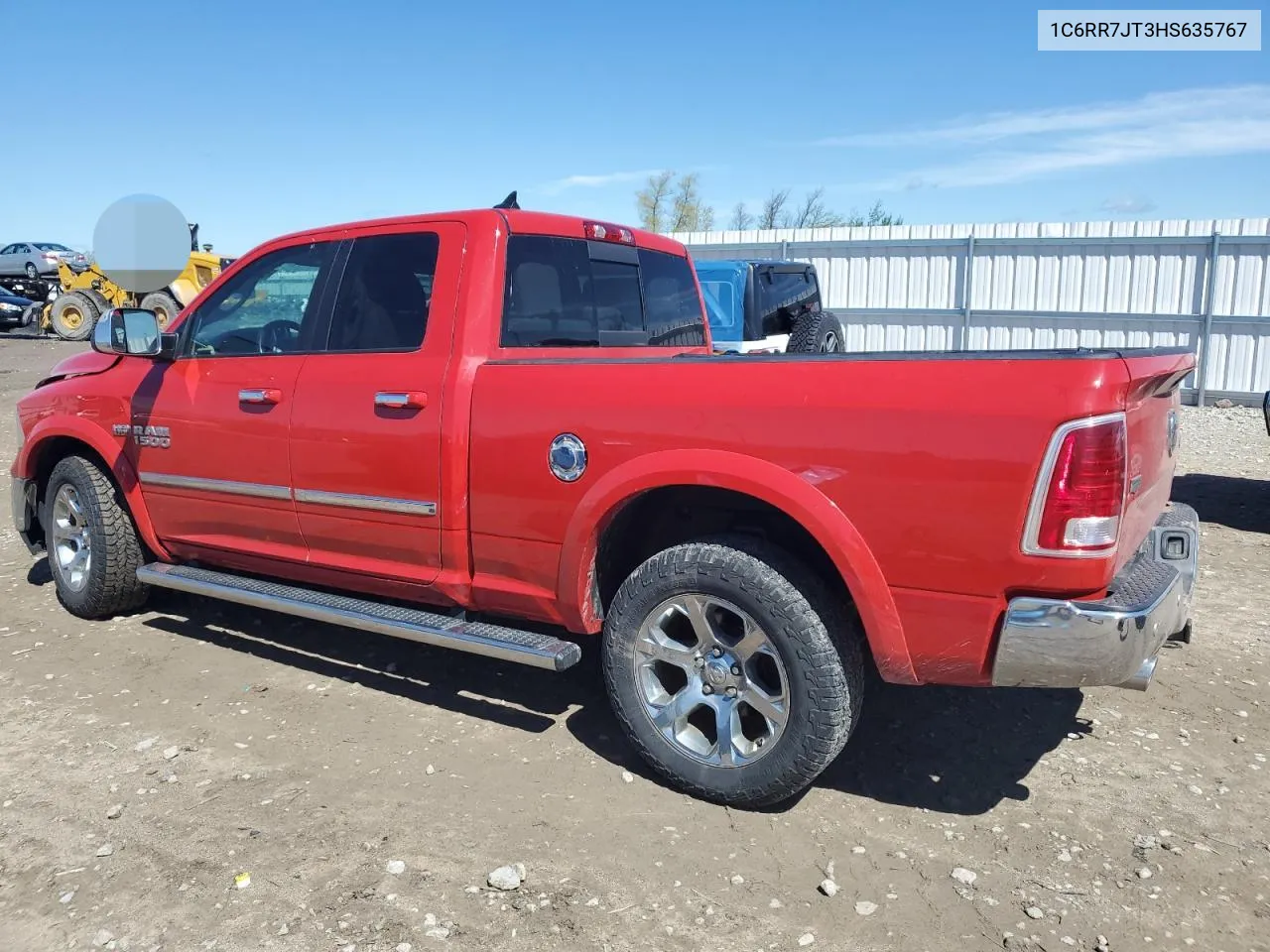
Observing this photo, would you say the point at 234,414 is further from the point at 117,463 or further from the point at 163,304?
the point at 163,304

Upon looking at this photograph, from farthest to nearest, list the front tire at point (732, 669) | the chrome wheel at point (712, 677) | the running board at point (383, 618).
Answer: the running board at point (383, 618), the chrome wheel at point (712, 677), the front tire at point (732, 669)

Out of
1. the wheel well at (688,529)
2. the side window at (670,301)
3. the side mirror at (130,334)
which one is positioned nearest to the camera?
the wheel well at (688,529)

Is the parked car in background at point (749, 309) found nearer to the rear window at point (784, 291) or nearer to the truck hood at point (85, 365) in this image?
the rear window at point (784, 291)

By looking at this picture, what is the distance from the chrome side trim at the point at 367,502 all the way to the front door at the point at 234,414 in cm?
14

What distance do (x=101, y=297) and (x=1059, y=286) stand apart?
20609mm

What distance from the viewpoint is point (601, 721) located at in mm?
4141

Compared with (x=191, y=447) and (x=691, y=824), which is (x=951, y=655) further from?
(x=191, y=447)

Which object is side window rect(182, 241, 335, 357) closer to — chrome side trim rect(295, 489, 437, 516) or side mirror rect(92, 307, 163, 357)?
side mirror rect(92, 307, 163, 357)

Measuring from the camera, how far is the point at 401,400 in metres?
3.83

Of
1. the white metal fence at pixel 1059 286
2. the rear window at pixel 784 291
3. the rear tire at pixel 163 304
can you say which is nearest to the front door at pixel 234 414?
the rear window at pixel 784 291

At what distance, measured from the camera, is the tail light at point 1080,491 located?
268 cm

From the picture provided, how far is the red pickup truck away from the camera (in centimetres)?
278

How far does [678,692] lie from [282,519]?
198 cm

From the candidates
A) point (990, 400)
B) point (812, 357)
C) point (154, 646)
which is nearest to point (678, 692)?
point (812, 357)
